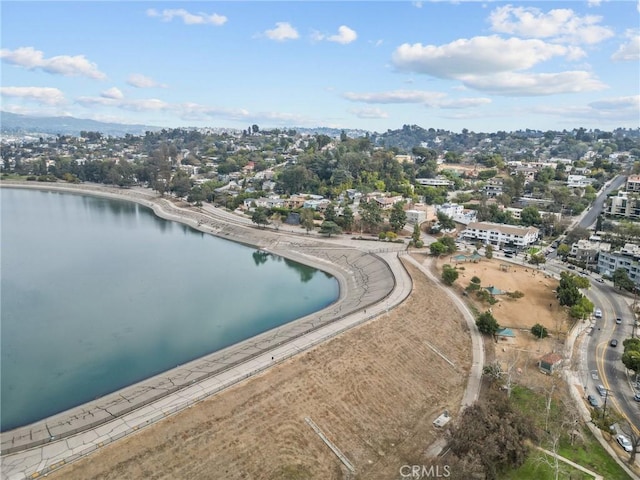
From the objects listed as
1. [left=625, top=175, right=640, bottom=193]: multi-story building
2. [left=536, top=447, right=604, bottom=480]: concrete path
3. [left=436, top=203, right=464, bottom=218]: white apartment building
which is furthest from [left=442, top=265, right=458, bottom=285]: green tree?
[left=625, top=175, right=640, bottom=193]: multi-story building

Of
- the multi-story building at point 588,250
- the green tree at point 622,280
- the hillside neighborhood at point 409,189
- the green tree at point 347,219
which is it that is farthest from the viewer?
the green tree at point 347,219

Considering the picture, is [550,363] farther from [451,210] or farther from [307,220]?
[451,210]

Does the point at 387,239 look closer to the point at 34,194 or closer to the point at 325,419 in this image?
the point at 325,419

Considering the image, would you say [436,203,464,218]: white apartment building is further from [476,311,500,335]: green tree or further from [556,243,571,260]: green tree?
[476,311,500,335]: green tree

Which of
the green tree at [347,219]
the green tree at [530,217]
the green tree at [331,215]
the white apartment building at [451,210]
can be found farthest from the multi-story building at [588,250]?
the green tree at [331,215]

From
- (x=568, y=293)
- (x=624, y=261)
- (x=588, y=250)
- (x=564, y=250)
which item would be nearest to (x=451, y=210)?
(x=564, y=250)

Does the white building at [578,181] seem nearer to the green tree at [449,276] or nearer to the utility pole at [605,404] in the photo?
the green tree at [449,276]
